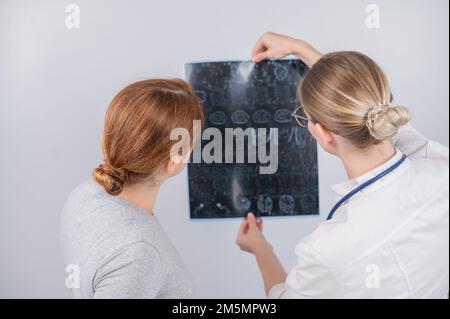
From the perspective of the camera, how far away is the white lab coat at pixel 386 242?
2.78 ft

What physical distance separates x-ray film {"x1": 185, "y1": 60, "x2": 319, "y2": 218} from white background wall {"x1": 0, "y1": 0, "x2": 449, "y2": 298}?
43 mm

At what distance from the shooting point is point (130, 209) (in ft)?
3.05

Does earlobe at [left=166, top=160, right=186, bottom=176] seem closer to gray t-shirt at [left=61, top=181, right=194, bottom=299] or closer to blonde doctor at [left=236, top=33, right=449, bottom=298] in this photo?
gray t-shirt at [left=61, top=181, right=194, bottom=299]

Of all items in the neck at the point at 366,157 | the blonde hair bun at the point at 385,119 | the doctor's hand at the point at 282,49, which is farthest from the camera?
the doctor's hand at the point at 282,49

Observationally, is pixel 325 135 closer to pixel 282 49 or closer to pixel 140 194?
pixel 282 49

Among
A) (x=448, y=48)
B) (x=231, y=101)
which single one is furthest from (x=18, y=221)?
(x=448, y=48)

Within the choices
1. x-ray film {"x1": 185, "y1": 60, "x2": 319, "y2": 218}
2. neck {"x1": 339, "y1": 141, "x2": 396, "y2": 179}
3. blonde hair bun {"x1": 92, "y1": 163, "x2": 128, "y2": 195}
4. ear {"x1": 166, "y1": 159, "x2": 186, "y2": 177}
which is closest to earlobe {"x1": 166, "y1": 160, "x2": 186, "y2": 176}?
ear {"x1": 166, "y1": 159, "x2": 186, "y2": 177}

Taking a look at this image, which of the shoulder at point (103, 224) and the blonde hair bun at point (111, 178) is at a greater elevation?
the blonde hair bun at point (111, 178)

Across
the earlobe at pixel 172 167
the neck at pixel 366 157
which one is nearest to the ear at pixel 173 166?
the earlobe at pixel 172 167

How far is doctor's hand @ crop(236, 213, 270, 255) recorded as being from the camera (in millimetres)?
1263

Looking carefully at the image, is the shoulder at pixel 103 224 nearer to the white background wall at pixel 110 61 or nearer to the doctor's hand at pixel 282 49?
the white background wall at pixel 110 61

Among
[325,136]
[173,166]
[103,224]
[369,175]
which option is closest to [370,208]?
[369,175]

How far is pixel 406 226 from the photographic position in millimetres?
854

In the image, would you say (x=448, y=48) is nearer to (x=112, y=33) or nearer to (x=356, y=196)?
(x=356, y=196)
